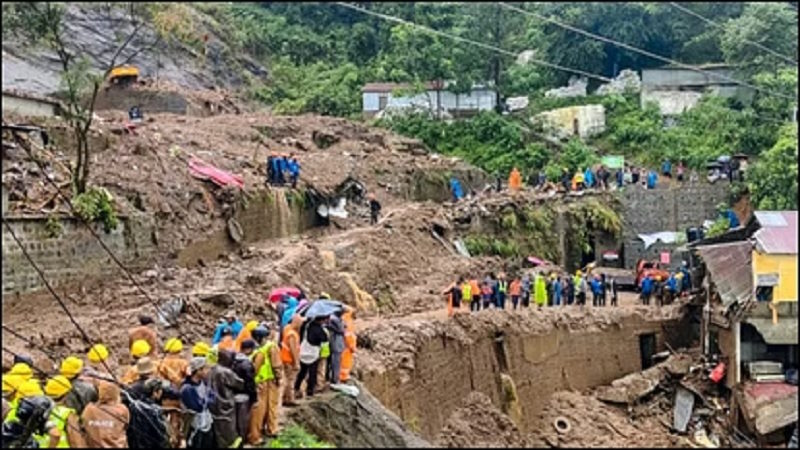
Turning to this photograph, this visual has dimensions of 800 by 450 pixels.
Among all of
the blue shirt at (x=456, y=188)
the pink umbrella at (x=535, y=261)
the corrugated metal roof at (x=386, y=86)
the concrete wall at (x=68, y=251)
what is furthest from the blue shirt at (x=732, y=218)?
the concrete wall at (x=68, y=251)

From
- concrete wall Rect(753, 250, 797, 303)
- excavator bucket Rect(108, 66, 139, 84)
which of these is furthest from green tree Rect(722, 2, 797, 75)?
excavator bucket Rect(108, 66, 139, 84)

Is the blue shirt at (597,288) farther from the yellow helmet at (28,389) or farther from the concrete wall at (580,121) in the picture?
the concrete wall at (580,121)

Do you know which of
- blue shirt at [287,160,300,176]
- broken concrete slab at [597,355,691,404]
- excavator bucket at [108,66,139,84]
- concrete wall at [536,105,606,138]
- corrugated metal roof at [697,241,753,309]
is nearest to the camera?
corrugated metal roof at [697,241,753,309]

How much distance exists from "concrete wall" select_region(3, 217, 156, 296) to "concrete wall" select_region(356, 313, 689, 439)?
248 inches

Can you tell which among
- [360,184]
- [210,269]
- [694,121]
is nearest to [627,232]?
[694,121]

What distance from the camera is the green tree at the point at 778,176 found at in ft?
84.4

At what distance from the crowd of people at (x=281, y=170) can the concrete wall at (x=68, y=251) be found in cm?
546

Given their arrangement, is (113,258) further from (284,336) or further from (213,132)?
(213,132)

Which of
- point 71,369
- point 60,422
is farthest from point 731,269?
point 60,422

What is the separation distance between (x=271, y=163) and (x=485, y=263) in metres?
6.29

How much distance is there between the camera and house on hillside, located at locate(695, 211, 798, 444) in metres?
18.6

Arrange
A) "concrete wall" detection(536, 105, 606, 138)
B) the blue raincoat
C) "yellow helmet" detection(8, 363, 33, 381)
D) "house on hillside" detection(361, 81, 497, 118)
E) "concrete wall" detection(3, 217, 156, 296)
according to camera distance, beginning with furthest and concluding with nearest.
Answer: "house on hillside" detection(361, 81, 497, 118) < "concrete wall" detection(536, 105, 606, 138) < "concrete wall" detection(3, 217, 156, 296) < the blue raincoat < "yellow helmet" detection(8, 363, 33, 381)

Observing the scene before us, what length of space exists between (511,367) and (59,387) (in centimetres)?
1246

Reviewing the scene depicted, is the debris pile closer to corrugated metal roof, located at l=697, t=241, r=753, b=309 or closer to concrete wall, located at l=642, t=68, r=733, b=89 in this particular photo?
corrugated metal roof, located at l=697, t=241, r=753, b=309
